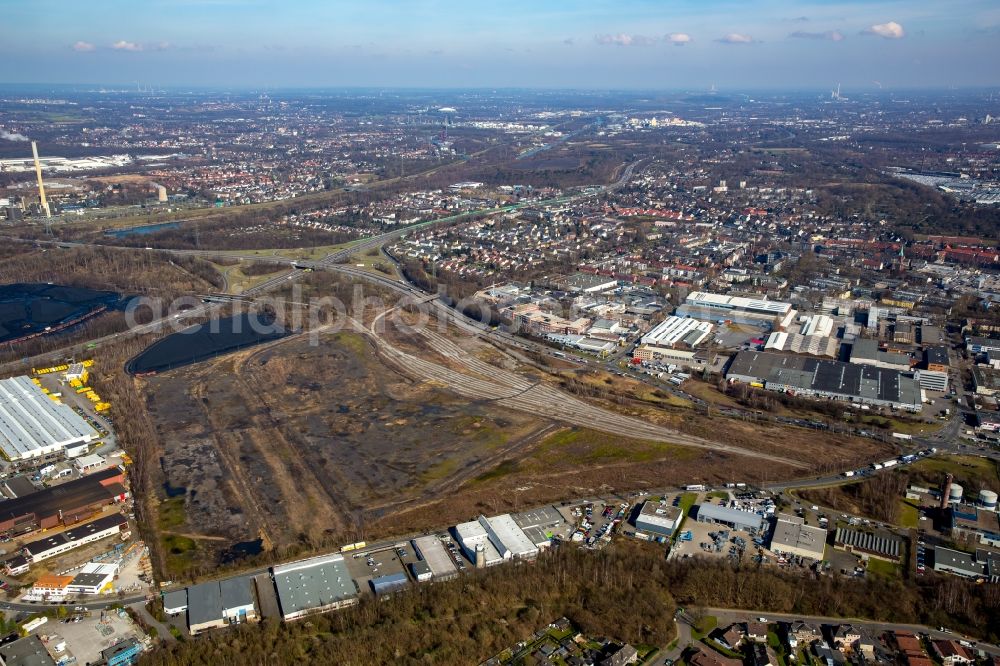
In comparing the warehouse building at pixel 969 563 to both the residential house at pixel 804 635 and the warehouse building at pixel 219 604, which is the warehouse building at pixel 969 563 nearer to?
the residential house at pixel 804 635

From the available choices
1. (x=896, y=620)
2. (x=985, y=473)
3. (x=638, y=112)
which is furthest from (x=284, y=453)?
(x=638, y=112)

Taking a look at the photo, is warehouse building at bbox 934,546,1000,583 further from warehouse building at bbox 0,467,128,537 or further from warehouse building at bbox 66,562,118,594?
warehouse building at bbox 0,467,128,537

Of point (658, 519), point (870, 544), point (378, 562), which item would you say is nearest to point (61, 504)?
point (378, 562)

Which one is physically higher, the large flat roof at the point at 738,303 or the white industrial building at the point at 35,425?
the large flat roof at the point at 738,303

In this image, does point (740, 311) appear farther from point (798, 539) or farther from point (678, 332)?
point (798, 539)

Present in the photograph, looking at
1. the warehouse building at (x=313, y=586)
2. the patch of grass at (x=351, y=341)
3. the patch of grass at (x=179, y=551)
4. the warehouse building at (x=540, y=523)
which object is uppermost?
the patch of grass at (x=351, y=341)

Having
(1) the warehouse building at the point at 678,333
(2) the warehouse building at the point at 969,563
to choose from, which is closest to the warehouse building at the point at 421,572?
(2) the warehouse building at the point at 969,563

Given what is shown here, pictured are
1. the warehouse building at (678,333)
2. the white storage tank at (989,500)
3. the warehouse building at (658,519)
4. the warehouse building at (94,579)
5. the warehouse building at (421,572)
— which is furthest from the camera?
the warehouse building at (678,333)
